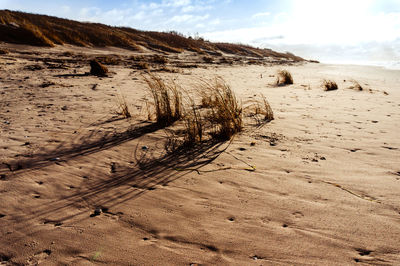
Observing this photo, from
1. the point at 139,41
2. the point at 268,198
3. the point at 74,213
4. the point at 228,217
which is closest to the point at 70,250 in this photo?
the point at 74,213

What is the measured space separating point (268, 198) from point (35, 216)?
166 cm

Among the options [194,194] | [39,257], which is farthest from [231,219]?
[39,257]

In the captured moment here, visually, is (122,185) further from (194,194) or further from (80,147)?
(80,147)

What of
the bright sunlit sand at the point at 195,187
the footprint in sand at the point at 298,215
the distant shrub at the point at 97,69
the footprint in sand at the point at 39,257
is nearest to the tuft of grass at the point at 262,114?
the bright sunlit sand at the point at 195,187

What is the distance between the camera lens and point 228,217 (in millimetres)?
1796

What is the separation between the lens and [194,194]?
2.07 metres

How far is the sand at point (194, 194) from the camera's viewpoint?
1.51 meters

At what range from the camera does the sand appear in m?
1.51

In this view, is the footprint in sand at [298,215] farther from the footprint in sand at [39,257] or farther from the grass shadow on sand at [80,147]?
the grass shadow on sand at [80,147]

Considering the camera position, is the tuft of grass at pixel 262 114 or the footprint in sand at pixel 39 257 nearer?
the footprint in sand at pixel 39 257

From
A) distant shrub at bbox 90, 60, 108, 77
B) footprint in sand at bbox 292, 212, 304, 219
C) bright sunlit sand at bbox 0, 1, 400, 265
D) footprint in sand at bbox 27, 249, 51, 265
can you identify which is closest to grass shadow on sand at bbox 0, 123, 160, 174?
bright sunlit sand at bbox 0, 1, 400, 265

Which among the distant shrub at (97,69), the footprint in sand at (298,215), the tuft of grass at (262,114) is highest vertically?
the distant shrub at (97,69)

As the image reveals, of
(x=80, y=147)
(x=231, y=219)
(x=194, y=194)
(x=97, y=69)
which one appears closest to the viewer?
(x=231, y=219)

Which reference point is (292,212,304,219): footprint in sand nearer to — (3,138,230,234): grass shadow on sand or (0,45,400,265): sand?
(0,45,400,265): sand
